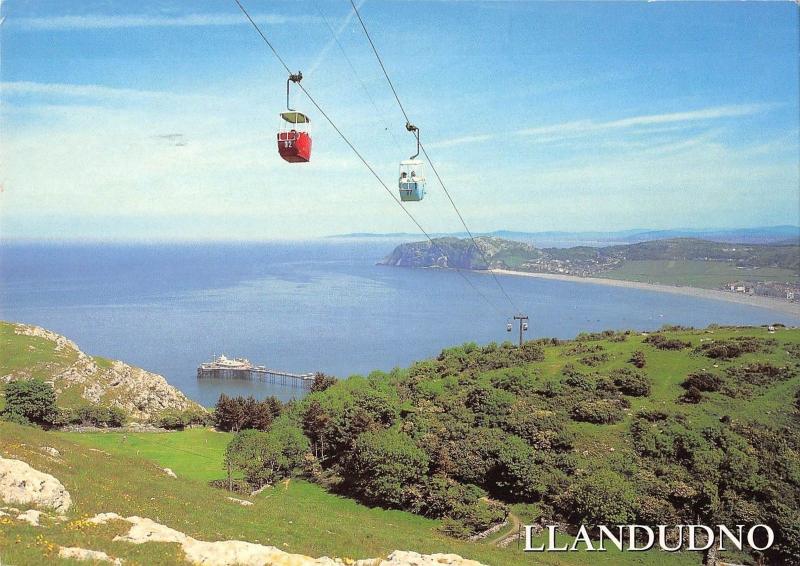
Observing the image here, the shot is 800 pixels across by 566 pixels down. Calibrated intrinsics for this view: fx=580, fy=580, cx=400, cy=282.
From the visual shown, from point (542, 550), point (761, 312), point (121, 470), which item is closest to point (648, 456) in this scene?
point (542, 550)

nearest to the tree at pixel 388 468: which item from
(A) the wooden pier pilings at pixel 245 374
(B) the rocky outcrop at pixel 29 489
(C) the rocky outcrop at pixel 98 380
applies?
(B) the rocky outcrop at pixel 29 489

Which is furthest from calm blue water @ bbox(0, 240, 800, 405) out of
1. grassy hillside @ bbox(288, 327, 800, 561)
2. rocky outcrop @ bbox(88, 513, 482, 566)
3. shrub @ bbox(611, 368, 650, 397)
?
rocky outcrop @ bbox(88, 513, 482, 566)

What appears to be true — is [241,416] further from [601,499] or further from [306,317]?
[306,317]

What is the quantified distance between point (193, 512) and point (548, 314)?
124 metres

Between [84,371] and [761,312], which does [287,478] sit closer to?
[84,371]

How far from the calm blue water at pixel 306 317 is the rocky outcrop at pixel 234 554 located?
66.9 meters

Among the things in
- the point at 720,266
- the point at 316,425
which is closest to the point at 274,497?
the point at 316,425

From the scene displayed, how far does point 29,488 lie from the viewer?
12711 millimetres

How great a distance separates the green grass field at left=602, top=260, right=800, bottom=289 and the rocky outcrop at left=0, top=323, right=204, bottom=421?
134669 mm

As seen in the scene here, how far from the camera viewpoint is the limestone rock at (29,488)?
12344 mm

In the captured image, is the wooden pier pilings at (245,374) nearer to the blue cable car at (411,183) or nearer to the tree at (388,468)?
the tree at (388,468)

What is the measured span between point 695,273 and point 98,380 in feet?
544

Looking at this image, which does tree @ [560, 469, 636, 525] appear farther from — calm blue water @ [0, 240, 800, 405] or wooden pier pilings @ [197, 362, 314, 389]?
wooden pier pilings @ [197, 362, 314, 389]

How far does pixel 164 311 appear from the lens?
136000 millimetres
